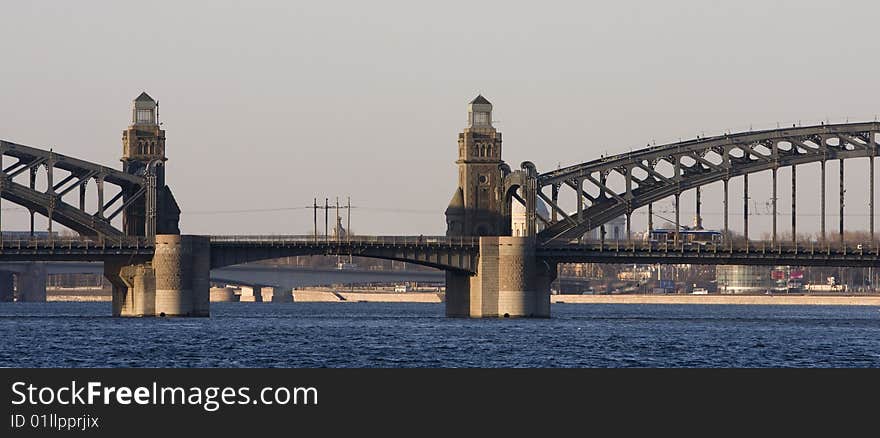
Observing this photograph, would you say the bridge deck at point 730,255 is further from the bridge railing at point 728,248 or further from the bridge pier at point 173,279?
the bridge pier at point 173,279

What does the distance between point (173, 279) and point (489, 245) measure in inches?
1125

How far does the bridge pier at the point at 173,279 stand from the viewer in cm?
17762

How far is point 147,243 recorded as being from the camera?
181 m

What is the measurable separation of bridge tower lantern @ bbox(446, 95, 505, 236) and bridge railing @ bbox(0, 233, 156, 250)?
108ft

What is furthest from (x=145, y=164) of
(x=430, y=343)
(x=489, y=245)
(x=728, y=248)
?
(x=430, y=343)

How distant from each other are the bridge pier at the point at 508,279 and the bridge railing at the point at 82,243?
1169 inches

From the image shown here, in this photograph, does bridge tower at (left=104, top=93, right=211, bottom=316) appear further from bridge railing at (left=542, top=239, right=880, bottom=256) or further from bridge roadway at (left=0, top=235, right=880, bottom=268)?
bridge railing at (left=542, top=239, right=880, bottom=256)

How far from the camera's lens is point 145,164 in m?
196

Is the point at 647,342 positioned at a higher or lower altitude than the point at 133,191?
lower
